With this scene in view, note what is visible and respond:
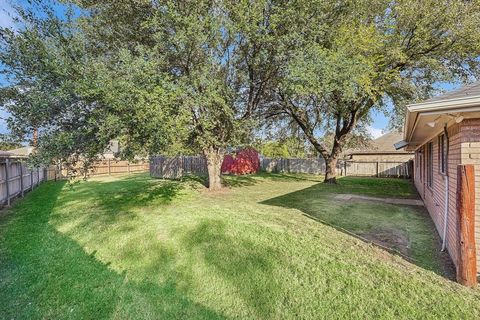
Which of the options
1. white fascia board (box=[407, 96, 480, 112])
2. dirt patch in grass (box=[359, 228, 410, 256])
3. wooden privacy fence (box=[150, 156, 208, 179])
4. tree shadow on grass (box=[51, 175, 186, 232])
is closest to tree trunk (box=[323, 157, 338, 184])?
wooden privacy fence (box=[150, 156, 208, 179])

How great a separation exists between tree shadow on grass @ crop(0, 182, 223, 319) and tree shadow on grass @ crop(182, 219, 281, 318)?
1.86ft

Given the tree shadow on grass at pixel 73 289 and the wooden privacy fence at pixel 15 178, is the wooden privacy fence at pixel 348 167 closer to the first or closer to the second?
the wooden privacy fence at pixel 15 178

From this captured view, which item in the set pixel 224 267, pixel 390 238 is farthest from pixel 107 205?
pixel 390 238

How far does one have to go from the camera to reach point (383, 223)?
21.0 feet

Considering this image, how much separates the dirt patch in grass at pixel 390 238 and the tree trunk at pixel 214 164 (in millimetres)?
7325

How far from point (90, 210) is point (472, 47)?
14.5 meters

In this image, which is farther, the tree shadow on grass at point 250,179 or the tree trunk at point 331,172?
the tree trunk at point 331,172

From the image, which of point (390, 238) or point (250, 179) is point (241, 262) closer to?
point (390, 238)

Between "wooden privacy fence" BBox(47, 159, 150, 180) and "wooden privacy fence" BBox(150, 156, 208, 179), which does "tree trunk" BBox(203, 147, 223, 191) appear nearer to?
"wooden privacy fence" BBox(150, 156, 208, 179)

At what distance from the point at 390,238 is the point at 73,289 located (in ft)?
18.6

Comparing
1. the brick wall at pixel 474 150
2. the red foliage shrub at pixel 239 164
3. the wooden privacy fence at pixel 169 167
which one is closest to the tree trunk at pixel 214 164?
the wooden privacy fence at pixel 169 167

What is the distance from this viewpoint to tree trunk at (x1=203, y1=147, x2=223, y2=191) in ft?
37.9

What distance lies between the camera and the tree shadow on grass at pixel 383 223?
4499 mm

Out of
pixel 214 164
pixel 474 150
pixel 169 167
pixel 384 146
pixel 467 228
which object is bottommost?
pixel 467 228
